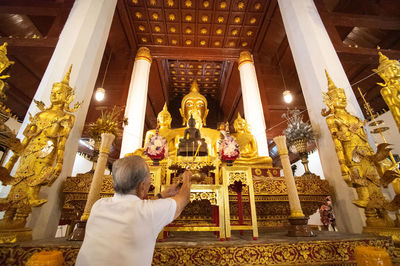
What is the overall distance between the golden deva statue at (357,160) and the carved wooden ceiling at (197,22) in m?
4.82

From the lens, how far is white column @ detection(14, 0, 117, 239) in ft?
6.33

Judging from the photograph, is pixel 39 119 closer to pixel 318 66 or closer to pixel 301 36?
pixel 318 66

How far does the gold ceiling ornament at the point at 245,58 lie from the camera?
639 centimetres

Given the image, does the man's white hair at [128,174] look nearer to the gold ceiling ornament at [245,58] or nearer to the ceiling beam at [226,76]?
the gold ceiling ornament at [245,58]

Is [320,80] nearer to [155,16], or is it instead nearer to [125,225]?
[125,225]

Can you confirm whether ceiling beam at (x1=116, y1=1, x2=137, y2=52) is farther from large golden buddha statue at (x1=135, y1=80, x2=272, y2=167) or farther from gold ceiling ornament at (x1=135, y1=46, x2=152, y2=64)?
large golden buddha statue at (x1=135, y1=80, x2=272, y2=167)

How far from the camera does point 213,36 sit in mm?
6398

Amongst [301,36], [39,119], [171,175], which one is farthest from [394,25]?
[39,119]

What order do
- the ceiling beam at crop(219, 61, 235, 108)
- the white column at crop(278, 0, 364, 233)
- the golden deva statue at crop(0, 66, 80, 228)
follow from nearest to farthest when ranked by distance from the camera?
the golden deva statue at crop(0, 66, 80, 228) < the white column at crop(278, 0, 364, 233) < the ceiling beam at crop(219, 61, 235, 108)

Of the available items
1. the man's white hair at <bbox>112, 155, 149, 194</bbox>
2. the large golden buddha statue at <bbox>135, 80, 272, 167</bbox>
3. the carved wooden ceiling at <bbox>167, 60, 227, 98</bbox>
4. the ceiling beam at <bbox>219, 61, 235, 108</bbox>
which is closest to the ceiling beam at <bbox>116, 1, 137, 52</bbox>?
the carved wooden ceiling at <bbox>167, 60, 227, 98</bbox>

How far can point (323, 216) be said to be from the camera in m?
5.20

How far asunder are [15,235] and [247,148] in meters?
2.93

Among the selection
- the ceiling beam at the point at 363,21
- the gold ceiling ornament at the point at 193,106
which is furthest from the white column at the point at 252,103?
the ceiling beam at the point at 363,21

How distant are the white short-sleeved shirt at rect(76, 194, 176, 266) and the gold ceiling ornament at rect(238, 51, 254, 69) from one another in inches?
254
